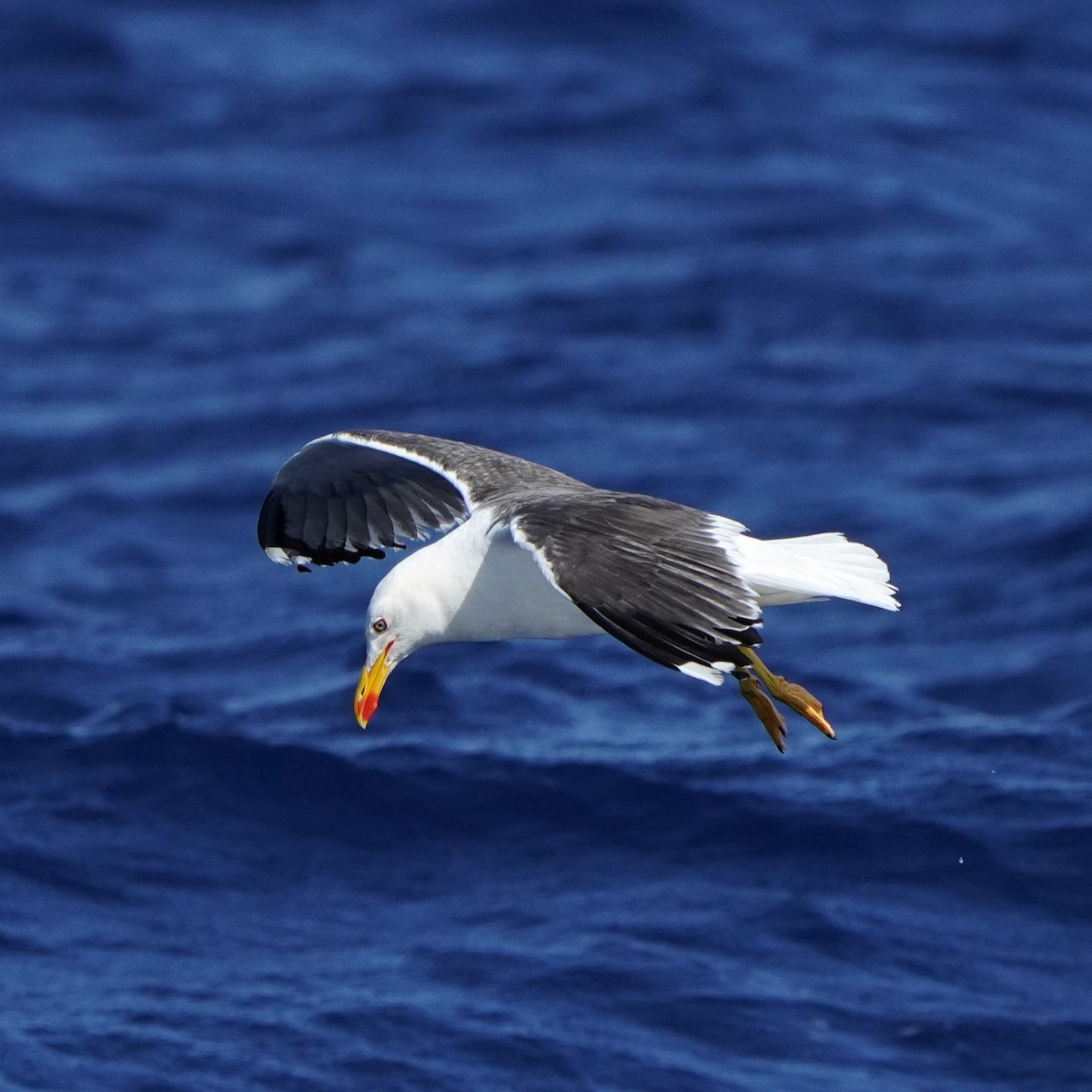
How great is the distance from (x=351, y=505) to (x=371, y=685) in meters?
1.80

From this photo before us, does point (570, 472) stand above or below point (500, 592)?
below

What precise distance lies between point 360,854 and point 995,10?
18031 millimetres

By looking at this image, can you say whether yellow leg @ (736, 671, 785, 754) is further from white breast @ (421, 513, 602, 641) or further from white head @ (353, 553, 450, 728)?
white head @ (353, 553, 450, 728)

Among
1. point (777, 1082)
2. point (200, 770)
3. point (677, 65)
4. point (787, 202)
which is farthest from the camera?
point (677, 65)

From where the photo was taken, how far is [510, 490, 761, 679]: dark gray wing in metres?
6.68

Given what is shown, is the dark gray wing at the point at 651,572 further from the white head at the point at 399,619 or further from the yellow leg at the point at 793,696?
the yellow leg at the point at 793,696

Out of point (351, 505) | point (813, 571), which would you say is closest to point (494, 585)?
point (813, 571)

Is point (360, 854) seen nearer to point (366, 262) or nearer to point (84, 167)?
point (366, 262)

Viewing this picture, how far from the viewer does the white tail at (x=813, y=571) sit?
294 inches

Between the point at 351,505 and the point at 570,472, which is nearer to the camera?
the point at 351,505

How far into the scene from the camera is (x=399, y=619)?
27.6 feet

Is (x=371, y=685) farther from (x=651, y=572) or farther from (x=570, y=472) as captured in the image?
(x=570, y=472)

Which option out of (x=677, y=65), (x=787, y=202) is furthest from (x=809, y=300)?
(x=677, y=65)

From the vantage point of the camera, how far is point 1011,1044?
1021cm
